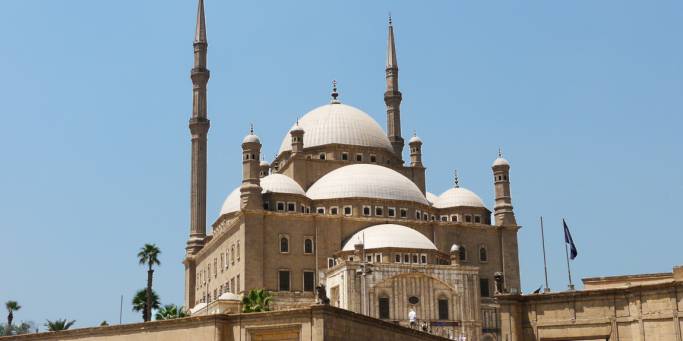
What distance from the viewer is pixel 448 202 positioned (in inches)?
2527

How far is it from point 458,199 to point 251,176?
1376 centimetres

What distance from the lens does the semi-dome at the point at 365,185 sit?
60.2 metres

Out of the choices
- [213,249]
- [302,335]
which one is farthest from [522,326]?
[213,249]

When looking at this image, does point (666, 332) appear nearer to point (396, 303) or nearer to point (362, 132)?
point (396, 303)

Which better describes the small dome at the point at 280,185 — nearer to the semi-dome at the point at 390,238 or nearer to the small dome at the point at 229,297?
the semi-dome at the point at 390,238

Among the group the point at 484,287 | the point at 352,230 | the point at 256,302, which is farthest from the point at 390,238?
the point at 256,302

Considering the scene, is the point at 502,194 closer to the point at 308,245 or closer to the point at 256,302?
the point at 308,245

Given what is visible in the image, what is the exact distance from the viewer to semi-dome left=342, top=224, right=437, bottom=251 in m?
55.1

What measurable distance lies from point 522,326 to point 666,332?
3.71 metres

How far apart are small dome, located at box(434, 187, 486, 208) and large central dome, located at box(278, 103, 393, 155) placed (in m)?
5.38

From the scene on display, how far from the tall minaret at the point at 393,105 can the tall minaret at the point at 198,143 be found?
12350 millimetres

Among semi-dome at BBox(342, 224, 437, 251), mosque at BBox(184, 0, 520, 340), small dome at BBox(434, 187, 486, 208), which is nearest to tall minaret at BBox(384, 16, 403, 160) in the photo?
mosque at BBox(184, 0, 520, 340)

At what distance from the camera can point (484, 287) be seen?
59906mm

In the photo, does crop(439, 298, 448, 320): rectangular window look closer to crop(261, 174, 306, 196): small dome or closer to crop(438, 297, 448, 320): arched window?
crop(438, 297, 448, 320): arched window
